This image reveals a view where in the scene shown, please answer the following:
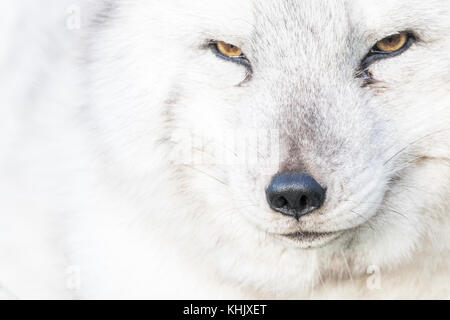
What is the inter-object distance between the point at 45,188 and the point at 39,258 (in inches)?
13.5

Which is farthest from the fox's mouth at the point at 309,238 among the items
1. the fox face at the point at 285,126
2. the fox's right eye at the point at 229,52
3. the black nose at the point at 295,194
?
the fox's right eye at the point at 229,52

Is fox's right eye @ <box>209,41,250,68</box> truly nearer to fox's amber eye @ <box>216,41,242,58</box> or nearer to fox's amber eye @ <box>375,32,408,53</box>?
fox's amber eye @ <box>216,41,242,58</box>

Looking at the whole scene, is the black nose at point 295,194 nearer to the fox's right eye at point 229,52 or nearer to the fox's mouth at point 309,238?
the fox's mouth at point 309,238

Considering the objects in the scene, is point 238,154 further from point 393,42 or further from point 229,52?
point 393,42

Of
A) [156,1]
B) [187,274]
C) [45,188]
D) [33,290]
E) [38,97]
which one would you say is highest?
[156,1]

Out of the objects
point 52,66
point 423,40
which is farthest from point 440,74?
point 52,66

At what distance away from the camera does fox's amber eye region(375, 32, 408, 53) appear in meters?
2.63

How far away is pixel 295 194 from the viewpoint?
8.01 feet

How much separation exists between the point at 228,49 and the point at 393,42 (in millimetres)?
589

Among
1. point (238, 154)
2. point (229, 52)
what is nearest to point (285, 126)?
point (238, 154)

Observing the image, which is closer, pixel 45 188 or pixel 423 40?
pixel 423 40

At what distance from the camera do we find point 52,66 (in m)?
3.67

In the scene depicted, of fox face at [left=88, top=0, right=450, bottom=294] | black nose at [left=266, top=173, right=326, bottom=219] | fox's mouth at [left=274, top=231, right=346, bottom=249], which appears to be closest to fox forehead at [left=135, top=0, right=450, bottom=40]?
fox face at [left=88, top=0, right=450, bottom=294]

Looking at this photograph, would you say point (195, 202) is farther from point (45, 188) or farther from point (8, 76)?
point (8, 76)
